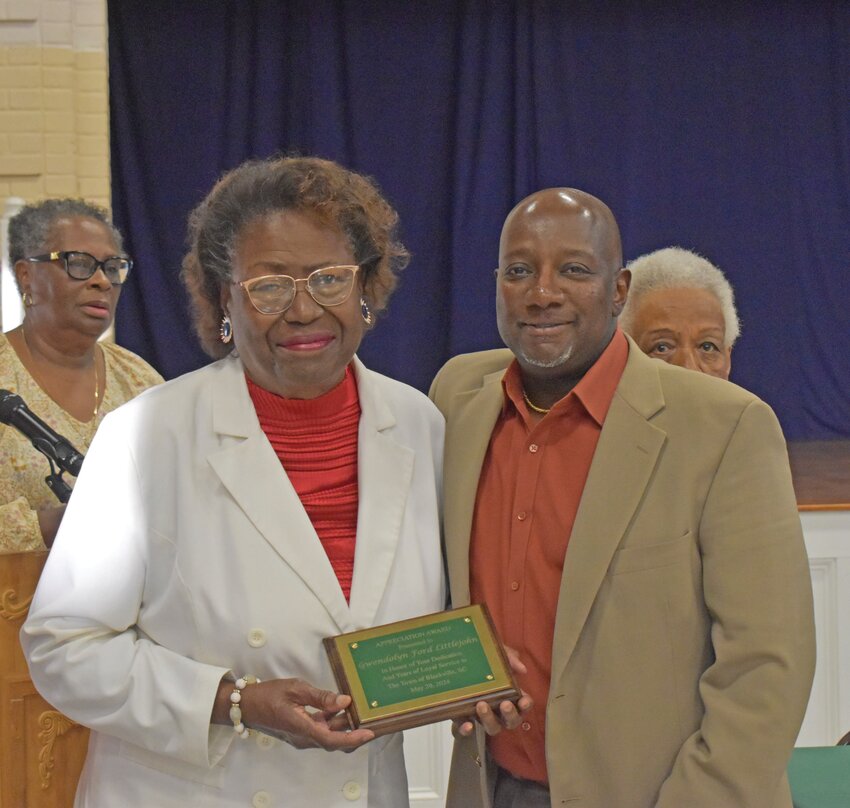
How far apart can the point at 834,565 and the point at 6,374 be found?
246cm

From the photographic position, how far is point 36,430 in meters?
2.41

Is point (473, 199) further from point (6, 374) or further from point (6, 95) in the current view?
point (6, 374)

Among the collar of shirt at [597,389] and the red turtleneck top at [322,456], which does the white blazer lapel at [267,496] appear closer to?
the red turtleneck top at [322,456]

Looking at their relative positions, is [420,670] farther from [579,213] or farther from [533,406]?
[579,213]

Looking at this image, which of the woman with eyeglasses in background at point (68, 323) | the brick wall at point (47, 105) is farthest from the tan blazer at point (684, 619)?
the brick wall at point (47, 105)

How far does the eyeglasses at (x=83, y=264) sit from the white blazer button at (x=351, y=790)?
5.19 ft

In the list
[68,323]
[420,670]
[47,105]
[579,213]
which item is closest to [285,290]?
[579,213]

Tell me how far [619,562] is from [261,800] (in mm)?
686

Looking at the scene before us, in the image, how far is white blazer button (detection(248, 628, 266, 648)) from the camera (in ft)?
5.80

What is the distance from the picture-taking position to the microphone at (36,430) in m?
2.41

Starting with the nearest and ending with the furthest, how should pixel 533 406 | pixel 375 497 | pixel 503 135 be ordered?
1. pixel 375 497
2. pixel 533 406
3. pixel 503 135

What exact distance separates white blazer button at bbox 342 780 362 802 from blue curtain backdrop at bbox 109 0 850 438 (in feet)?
18.8

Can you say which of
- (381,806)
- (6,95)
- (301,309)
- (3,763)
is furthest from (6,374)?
(6,95)

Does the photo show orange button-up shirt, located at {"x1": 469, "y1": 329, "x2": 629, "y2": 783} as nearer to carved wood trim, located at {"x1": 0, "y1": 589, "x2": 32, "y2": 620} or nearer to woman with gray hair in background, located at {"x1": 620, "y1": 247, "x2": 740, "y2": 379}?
woman with gray hair in background, located at {"x1": 620, "y1": 247, "x2": 740, "y2": 379}
